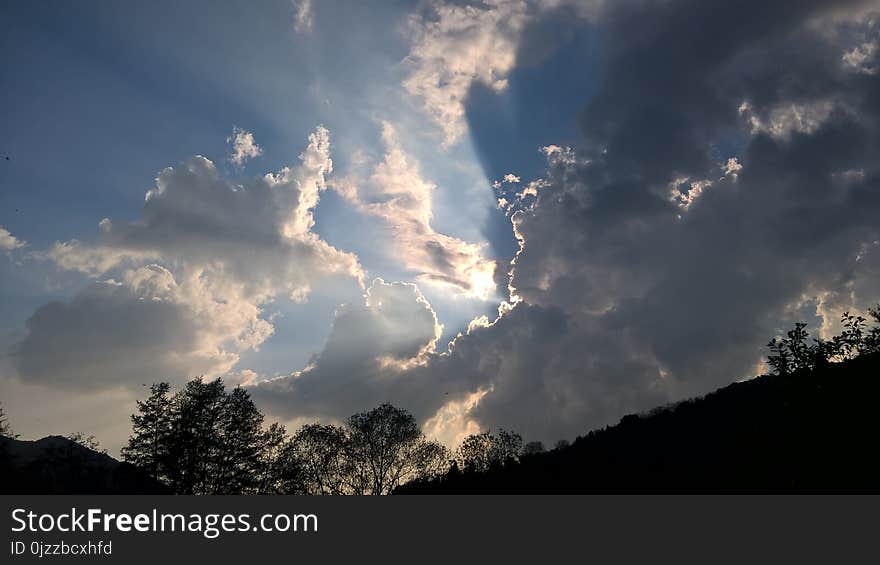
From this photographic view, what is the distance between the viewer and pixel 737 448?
72000 mm

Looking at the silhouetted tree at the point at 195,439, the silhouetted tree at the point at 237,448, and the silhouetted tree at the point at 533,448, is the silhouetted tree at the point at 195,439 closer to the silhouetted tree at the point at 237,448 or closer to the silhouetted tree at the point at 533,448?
the silhouetted tree at the point at 237,448

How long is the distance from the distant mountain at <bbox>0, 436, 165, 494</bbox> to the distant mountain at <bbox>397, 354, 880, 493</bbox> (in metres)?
34.9

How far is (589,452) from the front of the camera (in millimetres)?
97562

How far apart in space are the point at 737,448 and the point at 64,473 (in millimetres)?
81893

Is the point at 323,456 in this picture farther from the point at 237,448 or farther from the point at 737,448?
the point at 737,448

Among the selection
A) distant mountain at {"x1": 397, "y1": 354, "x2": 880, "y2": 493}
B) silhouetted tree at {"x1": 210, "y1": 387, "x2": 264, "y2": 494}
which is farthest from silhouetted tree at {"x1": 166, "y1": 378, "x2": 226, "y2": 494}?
distant mountain at {"x1": 397, "y1": 354, "x2": 880, "y2": 493}

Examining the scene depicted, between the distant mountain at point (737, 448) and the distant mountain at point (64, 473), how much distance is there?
34.9 meters

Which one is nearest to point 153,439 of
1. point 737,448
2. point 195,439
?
point 195,439

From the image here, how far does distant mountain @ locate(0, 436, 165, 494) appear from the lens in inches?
1599

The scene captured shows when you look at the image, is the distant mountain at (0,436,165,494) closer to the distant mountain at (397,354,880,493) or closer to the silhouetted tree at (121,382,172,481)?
the silhouetted tree at (121,382,172,481)

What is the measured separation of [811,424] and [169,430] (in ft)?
176
